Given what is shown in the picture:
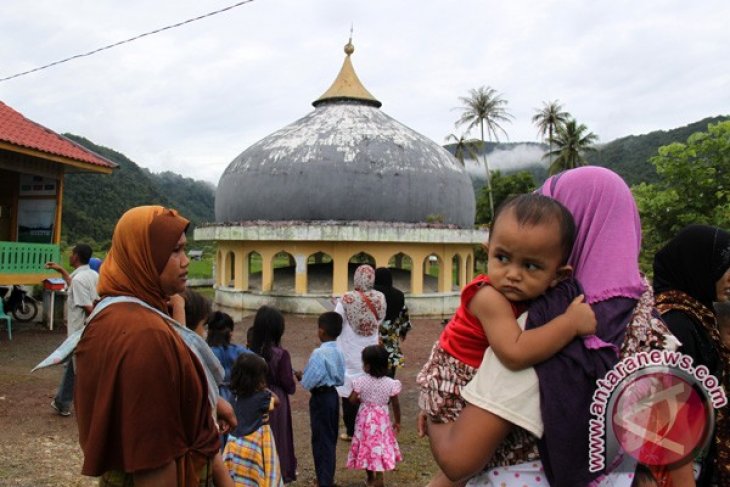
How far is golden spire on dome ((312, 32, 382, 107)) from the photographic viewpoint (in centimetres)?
1956

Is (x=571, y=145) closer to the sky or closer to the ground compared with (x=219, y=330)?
closer to the sky

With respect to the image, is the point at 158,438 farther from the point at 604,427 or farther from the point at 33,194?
the point at 33,194

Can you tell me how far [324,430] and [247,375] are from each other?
1227mm

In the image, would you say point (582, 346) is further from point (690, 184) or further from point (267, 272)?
point (267, 272)

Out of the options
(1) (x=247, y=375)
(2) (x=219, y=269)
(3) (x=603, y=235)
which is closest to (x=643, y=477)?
(3) (x=603, y=235)

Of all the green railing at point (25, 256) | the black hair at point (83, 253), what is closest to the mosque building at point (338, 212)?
the green railing at point (25, 256)

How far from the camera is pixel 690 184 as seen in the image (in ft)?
43.6

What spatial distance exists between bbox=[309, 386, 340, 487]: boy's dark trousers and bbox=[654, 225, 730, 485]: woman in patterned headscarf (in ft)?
9.48

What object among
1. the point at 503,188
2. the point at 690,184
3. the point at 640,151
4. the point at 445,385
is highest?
the point at 640,151

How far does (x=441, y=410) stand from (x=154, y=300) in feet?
3.78

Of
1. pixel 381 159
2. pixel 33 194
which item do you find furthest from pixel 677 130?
pixel 33 194

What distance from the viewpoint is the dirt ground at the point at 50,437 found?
5086 millimetres

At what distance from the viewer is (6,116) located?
42.8ft

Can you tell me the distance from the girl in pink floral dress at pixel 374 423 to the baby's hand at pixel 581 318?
355 centimetres
